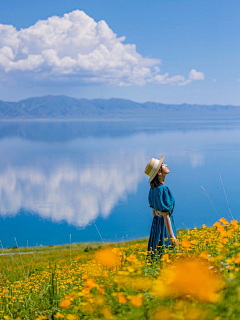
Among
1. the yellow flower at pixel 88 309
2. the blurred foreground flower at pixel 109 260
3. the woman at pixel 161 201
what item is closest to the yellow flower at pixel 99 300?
the yellow flower at pixel 88 309

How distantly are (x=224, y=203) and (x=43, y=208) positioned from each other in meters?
38.3

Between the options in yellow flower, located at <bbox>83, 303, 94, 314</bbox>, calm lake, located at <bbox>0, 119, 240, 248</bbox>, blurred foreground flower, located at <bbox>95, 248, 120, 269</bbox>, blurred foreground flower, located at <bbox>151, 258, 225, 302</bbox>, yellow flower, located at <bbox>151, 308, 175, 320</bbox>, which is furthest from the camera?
calm lake, located at <bbox>0, 119, 240, 248</bbox>

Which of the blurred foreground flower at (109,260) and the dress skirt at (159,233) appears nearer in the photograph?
the blurred foreground flower at (109,260)

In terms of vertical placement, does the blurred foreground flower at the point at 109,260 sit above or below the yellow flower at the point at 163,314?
below

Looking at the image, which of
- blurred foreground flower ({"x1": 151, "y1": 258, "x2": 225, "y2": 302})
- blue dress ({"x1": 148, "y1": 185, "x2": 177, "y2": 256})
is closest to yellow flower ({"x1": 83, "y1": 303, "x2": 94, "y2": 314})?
blurred foreground flower ({"x1": 151, "y1": 258, "x2": 225, "y2": 302})

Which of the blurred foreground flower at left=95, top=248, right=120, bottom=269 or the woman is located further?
the woman

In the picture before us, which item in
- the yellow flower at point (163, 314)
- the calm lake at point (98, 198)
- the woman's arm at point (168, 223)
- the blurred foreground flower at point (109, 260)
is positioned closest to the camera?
the yellow flower at point (163, 314)

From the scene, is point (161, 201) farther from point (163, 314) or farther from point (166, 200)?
point (163, 314)

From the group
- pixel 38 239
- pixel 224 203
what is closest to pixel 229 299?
pixel 38 239

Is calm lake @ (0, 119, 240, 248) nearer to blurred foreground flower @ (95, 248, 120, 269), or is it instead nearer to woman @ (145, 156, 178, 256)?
woman @ (145, 156, 178, 256)

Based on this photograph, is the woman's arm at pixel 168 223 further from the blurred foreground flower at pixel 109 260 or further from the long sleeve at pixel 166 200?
the blurred foreground flower at pixel 109 260

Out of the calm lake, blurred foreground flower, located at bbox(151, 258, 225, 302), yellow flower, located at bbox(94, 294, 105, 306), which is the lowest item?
the calm lake

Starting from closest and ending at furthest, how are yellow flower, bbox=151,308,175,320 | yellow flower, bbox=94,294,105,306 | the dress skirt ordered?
yellow flower, bbox=151,308,175,320 → yellow flower, bbox=94,294,105,306 → the dress skirt

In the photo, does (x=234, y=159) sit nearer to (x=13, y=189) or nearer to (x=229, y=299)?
(x=13, y=189)
